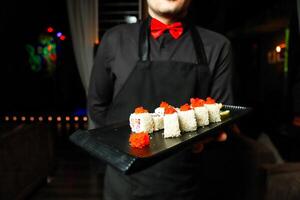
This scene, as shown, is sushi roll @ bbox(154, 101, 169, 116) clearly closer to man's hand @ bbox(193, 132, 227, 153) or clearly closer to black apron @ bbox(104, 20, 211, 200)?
black apron @ bbox(104, 20, 211, 200)

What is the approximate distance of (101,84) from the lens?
7.16ft

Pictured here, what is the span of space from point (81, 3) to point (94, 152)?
499 centimetres

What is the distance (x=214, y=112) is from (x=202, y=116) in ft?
0.23

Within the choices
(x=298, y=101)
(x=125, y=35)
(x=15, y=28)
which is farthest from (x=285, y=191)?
(x=15, y=28)

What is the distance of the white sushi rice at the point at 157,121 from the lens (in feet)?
6.14

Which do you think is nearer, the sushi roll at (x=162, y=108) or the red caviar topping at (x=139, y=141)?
the red caviar topping at (x=139, y=141)

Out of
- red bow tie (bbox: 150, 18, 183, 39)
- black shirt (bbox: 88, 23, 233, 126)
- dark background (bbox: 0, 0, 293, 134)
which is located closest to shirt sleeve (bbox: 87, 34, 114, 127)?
black shirt (bbox: 88, 23, 233, 126)

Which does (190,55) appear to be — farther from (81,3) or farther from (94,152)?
(81,3)

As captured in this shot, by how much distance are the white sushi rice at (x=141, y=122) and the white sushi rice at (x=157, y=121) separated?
1.9 inches

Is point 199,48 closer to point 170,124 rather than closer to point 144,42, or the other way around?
point 144,42

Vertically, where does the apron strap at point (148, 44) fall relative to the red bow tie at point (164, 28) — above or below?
below

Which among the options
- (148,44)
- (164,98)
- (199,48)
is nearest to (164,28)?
(148,44)

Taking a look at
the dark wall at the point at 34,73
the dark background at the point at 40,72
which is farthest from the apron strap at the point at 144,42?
the dark wall at the point at 34,73

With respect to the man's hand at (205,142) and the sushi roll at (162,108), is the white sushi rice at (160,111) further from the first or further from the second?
the man's hand at (205,142)
